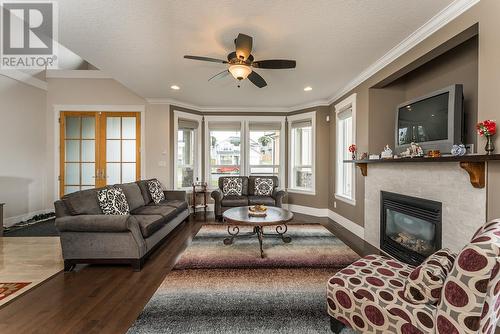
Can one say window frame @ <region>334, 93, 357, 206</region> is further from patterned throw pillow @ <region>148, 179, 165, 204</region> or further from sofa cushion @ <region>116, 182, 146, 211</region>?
sofa cushion @ <region>116, 182, 146, 211</region>

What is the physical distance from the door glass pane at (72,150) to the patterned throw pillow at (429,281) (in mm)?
6339

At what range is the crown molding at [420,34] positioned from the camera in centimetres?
201

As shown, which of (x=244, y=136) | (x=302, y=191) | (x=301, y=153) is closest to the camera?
(x=302, y=191)

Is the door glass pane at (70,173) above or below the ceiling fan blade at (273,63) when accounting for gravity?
below

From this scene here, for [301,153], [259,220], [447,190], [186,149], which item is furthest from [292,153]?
[447,190]

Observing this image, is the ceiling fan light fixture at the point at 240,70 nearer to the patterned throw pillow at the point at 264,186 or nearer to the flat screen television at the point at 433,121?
the flat screen television at the point at 433,121

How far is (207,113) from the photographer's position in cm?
589

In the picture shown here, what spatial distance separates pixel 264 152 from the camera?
6004mm

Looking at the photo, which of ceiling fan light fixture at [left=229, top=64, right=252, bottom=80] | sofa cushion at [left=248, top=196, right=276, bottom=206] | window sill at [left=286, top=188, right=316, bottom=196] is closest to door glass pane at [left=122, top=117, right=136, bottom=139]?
sofa cushion at [left=248, top=196, right=276, bottom=206]

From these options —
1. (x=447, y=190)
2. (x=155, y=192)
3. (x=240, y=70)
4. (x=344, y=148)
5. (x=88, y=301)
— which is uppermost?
(x=240, y=70)

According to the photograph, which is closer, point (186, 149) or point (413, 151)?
point (413, 151)

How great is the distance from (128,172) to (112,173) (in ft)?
1.19

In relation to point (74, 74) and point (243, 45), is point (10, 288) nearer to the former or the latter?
point (243, 45)

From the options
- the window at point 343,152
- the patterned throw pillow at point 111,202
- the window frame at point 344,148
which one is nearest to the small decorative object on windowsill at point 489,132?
the window frame at point 344,148
